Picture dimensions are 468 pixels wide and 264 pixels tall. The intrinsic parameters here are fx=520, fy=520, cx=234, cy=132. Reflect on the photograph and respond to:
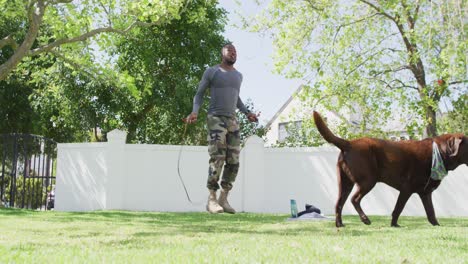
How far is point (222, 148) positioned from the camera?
22.3 feet

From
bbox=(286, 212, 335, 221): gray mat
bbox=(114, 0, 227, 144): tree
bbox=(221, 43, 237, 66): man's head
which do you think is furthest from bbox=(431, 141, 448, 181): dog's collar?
bbox=(114, 0, 227, 144): tree

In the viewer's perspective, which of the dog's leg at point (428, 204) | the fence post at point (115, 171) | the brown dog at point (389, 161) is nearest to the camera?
the brown dog at point (389, 161)

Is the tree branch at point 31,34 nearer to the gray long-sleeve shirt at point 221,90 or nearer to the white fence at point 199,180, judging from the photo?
the white fence at point 199,180

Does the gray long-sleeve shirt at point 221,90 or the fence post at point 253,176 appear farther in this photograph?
the fence post at point 253,176

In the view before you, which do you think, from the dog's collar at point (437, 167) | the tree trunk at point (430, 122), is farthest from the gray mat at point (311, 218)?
the tree trunk at point (430, 122)

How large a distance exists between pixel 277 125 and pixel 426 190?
35.1 meters

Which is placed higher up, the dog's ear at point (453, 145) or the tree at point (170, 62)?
the tree at point (170, 62)

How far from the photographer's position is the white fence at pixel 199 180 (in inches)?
523

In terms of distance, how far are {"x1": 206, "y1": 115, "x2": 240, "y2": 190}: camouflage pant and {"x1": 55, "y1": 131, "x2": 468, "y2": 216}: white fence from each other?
6290 mm

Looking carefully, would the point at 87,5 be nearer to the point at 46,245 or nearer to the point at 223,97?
the point at 223,97

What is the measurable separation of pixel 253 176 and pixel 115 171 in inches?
140

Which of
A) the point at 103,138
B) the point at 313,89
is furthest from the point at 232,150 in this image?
the point at 103,138

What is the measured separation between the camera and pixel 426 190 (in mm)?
6055

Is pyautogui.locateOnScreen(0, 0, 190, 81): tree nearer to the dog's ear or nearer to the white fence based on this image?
the white fence
